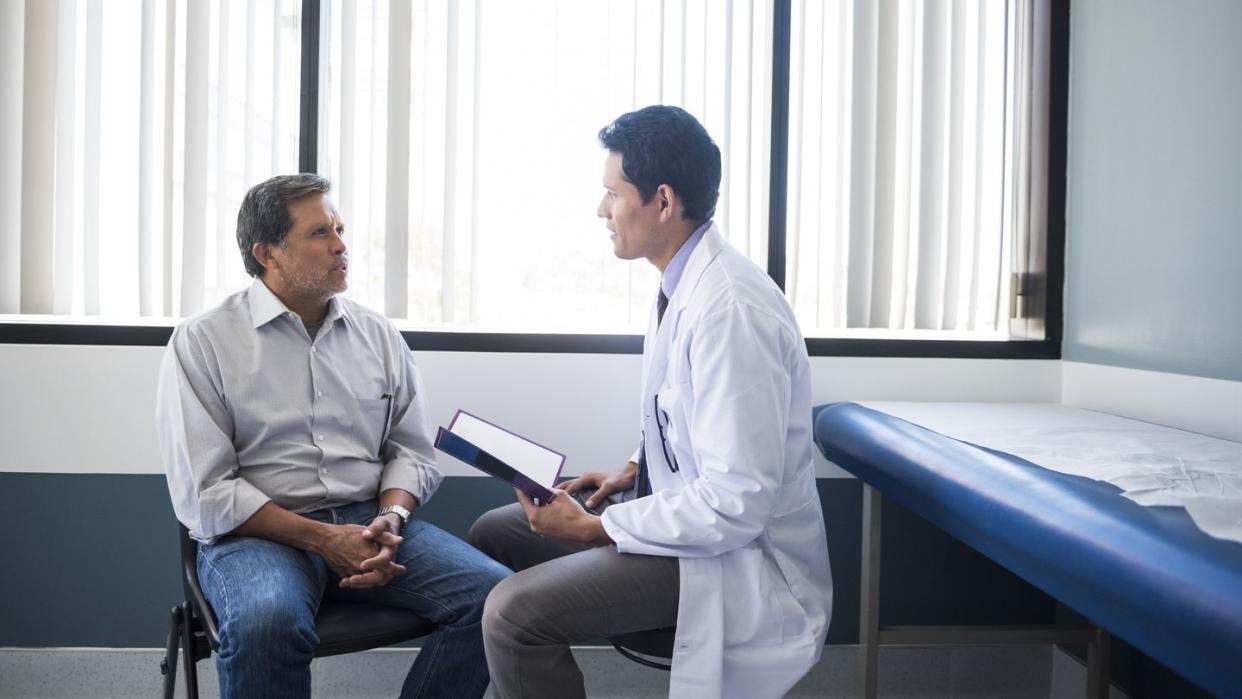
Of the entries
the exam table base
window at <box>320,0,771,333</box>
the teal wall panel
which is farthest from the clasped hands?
the teal wall panel

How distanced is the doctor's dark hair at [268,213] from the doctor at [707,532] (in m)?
0.81

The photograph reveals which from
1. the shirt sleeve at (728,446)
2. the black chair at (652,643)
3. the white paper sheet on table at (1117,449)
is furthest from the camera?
the black chair at (652,643)

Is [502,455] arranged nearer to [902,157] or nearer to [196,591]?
[196,591]

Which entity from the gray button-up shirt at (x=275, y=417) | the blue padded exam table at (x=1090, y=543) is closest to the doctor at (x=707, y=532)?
the blue padded exam table at (x=1090, y=543)

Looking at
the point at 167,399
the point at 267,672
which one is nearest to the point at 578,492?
the point at 267,672

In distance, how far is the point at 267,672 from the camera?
1.57 m

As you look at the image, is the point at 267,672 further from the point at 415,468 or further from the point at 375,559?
the point at 415,468

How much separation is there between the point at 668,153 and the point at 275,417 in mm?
970

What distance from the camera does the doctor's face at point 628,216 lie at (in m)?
1.70

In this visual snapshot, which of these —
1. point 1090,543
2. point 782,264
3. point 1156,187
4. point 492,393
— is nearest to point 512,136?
point 492,393

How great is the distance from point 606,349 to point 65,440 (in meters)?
1.43

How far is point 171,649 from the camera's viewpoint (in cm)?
179

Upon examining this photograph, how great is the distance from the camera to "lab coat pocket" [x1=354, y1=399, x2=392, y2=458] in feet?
6.57

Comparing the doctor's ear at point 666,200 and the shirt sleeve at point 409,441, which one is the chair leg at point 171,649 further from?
the doctor's ear at point 666,200
